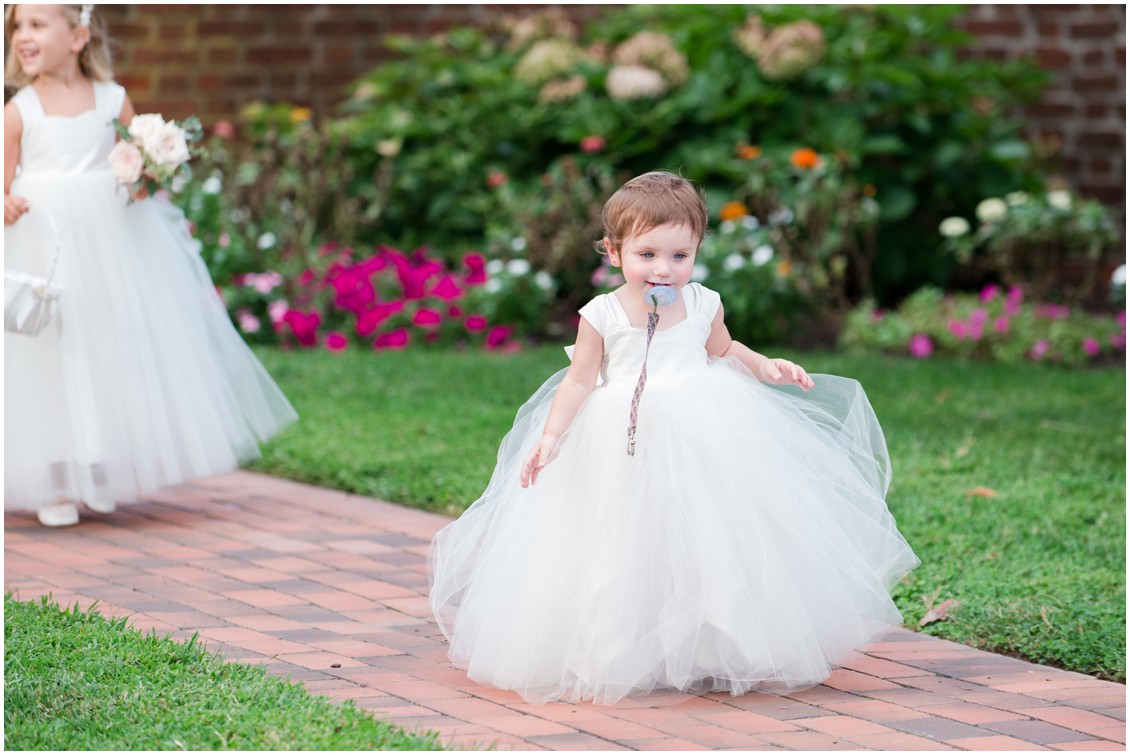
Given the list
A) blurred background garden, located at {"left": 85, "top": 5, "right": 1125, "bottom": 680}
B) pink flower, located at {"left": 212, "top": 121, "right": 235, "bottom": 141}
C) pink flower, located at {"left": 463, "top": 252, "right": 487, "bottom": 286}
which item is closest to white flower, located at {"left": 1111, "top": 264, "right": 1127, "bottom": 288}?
blurred background garden, located at {"left": 85, "top": 5, "right": 1125, "bottom": 680}

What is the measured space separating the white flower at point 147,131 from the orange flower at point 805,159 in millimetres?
4972

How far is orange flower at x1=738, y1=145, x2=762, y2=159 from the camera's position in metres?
9.45

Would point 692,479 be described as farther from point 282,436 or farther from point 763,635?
point 282,436

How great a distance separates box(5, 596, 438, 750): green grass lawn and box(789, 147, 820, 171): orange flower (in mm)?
6313

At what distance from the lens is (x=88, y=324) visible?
514 centimetres

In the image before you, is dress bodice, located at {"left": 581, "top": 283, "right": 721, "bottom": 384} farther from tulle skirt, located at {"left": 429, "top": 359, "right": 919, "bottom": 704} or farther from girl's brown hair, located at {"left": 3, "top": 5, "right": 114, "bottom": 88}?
girl's brown hair, located at {"left": 3, "top": 5, "right": 114, "bottom": 88}

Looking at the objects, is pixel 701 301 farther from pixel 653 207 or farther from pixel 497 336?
pixel 497 336

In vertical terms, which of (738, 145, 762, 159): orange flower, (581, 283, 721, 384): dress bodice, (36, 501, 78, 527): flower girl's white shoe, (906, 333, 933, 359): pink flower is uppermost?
(738, 145, 762, 159): orange flower

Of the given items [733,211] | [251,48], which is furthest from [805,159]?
[251,48]

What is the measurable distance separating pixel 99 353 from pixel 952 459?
3.18 m

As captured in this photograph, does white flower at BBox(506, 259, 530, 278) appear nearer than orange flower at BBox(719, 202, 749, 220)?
Yes

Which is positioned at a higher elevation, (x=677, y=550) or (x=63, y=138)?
(x=63, y=138)

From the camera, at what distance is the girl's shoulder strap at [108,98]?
527cm

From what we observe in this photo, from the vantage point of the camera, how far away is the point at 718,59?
995cm
